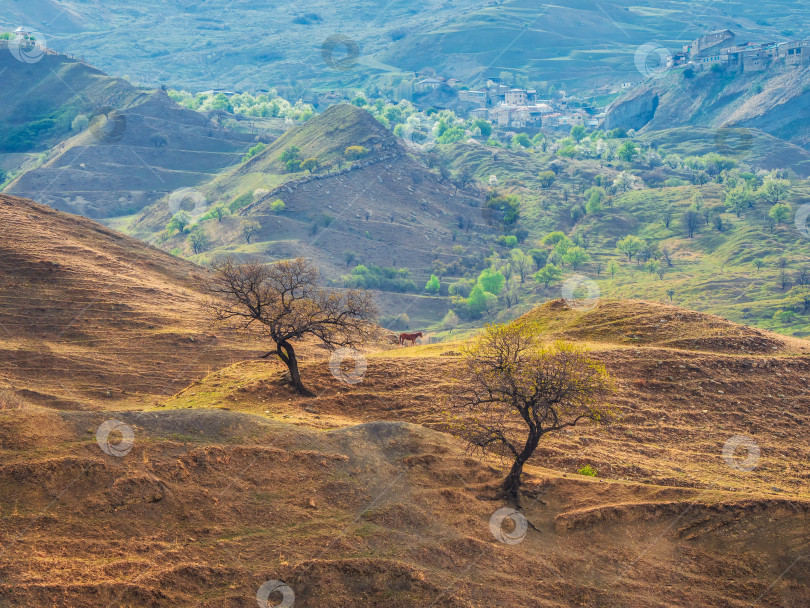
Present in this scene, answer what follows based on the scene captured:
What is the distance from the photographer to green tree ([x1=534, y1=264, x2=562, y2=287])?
134m

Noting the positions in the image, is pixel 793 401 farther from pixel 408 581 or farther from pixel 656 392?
pixel 408 581

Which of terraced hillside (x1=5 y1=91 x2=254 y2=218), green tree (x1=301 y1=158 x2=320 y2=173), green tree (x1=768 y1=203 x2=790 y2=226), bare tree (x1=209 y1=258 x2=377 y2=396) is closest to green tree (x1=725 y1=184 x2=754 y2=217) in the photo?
green tree (x1=768 y1=203 x2=790 y2=226)

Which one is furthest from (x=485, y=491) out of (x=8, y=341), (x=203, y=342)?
(x=8, y=341)

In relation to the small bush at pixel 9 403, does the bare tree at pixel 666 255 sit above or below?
below

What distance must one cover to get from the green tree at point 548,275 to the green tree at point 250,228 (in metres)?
54.4

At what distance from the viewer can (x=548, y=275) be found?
13425 centimetres

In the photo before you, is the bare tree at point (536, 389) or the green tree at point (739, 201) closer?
the bare tree at point (536, 389)

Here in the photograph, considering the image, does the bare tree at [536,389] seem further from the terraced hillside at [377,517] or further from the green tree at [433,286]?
the green tree at [433,286]

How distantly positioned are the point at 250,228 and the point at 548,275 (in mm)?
57795

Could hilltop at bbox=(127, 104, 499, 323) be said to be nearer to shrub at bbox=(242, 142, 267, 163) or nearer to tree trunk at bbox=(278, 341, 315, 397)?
shrub at bbox=(242, 142, 267, 163)

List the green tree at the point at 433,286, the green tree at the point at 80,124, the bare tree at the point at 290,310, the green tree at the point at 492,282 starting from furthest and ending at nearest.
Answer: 1. the green tree at the point at 80,124
2. the green tree at the point at 433,286
3. the green tree at the point at 492,282
4. the bare tree at the point at 290,310

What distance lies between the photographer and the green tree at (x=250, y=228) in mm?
135400

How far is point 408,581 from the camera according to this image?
18.4 meters

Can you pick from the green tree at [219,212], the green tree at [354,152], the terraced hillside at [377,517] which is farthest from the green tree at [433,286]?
the terraced hillside at [377,517]
